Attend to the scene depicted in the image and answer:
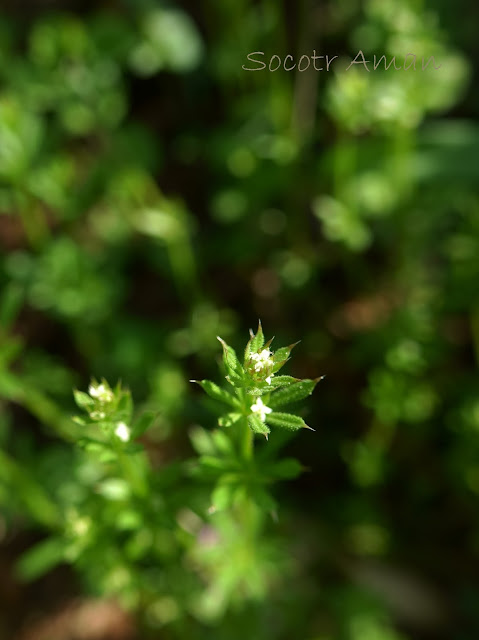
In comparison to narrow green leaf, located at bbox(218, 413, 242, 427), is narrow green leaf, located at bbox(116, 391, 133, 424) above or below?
above

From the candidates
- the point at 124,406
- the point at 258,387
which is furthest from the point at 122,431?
the point at 258,387

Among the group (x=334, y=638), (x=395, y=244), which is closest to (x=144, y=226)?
(x=395, y=244)

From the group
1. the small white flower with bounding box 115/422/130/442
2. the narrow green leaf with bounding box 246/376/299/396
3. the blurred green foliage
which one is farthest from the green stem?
the blurred green foliage

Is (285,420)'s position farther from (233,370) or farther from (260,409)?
(233,370)

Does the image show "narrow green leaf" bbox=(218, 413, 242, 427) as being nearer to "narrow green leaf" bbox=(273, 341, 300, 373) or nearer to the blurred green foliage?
"narrow green leaf" bbox=(273, 341, 300, 373)

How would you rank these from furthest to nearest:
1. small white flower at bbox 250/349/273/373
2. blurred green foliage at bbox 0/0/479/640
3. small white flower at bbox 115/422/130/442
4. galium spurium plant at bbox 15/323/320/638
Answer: blurred green foliage at bbox 0/0/479/640, small white flower at bbox 115/422/130/442, galium spurium plant at bbox 15/323/320/638, small white flower at bbox 250/349/273/373
